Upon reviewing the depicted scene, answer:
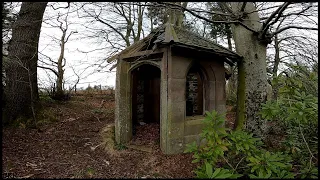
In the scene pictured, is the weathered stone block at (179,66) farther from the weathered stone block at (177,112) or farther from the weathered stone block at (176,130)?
the weathered stone block at (176,130)

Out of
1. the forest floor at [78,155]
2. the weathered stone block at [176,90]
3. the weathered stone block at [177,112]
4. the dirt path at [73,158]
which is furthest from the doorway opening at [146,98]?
the weathered stone block at [176,90]

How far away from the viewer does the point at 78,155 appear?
5.64 metres

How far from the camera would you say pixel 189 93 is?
7879 millimetres

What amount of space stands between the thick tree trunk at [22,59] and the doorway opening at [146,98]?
3388 millimetres

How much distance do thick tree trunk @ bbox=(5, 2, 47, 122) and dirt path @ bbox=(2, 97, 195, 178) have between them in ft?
2.73

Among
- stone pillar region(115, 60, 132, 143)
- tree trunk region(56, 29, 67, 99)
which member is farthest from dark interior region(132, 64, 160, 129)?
tree trunk region(56, 29, 67, 99)

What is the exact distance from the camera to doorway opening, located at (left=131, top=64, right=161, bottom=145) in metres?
8.08

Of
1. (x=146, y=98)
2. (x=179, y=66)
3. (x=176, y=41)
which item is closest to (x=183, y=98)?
(x=179, y=66)

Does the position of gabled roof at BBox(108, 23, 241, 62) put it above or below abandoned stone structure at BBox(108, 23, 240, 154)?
above

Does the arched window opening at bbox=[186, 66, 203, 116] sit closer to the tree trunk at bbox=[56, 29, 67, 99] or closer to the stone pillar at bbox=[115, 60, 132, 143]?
the stone pillar at bbox=[115, 60, 132, 143]

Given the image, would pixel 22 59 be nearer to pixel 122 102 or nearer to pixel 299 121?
pixel 122 102

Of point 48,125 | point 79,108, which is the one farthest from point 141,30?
point 48,125

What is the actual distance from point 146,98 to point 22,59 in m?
4.40

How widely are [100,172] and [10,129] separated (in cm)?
366
